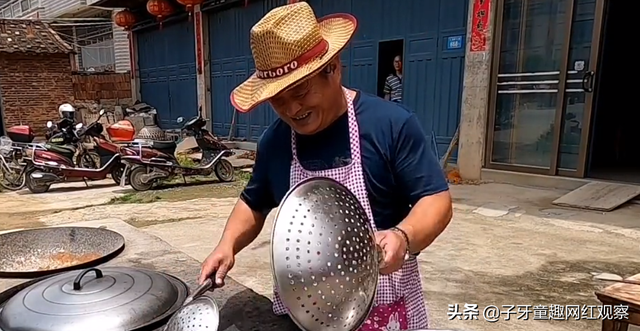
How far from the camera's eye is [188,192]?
5.46 meters

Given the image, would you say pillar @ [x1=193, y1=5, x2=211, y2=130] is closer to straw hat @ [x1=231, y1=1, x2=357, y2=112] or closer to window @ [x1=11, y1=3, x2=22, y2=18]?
straw hat @ [x1=231, y1=1, x2=357, y2=112]

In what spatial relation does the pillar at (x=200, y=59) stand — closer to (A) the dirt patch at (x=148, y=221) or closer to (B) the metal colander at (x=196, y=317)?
(A) the dirt patch at (x=148, y=221)

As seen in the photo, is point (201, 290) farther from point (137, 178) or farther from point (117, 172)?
point (117, 172)

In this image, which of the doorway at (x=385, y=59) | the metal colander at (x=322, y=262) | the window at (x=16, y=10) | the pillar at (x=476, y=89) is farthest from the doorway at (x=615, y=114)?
the window at (x=16, y=10)

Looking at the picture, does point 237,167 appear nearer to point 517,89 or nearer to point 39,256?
point 517,89

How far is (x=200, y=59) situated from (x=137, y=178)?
421 cm

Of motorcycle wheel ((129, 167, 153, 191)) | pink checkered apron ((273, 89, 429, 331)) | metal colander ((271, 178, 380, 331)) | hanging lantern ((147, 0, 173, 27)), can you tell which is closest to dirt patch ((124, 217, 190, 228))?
motorcycle wheel ((129, 167, 153, 191))

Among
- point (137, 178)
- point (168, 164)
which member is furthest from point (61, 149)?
point (168, 164)

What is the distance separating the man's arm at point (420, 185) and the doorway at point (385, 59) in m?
5.32

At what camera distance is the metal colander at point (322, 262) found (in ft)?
2.57

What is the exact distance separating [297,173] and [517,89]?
441 cm

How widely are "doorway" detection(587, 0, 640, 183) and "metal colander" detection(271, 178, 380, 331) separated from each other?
5864mm

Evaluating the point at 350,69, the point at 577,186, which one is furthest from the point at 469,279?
the point at 350,69

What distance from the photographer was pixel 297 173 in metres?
1.07
